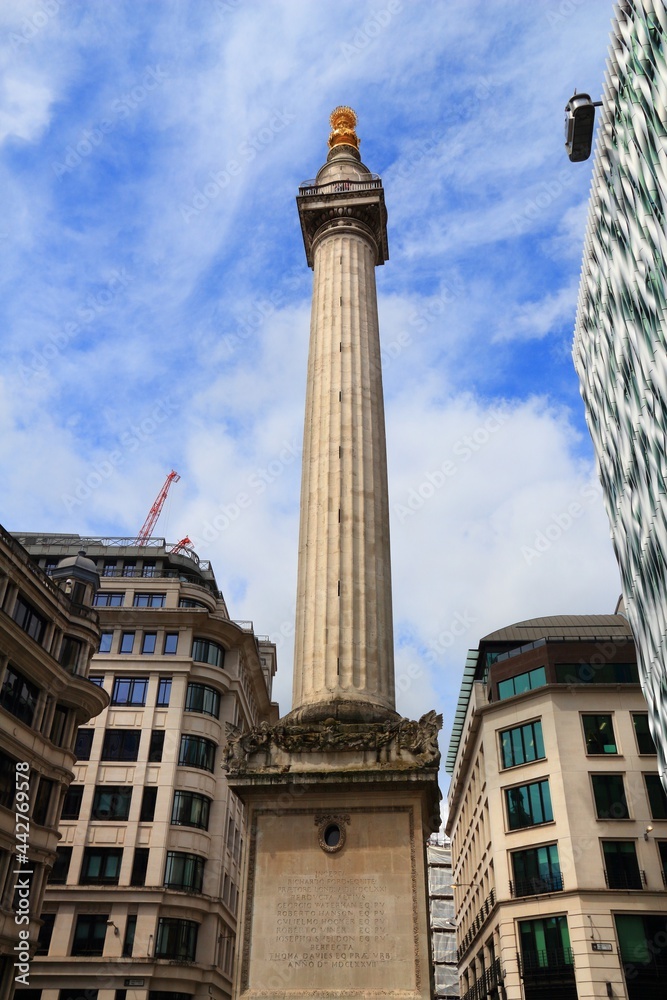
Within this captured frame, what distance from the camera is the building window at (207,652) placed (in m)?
56.0

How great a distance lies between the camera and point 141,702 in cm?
→ 5359

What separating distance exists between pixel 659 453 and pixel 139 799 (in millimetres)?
35386

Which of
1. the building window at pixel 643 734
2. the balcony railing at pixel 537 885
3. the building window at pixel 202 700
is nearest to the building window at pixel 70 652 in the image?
the building window at pixel 202 700

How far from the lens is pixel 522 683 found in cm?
4869

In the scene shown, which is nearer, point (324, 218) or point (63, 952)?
point (324, 218)

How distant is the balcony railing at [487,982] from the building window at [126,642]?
1142 inches

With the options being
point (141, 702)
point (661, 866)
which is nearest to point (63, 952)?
point (141, 702)

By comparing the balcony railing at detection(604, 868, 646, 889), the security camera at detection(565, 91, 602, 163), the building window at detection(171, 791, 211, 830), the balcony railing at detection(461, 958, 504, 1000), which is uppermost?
the security camera at detection(565, 91, 602, 163)

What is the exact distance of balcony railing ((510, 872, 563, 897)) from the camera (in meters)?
41.2

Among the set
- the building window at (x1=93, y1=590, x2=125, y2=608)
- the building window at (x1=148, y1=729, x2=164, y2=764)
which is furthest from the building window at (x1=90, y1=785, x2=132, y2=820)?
the building window at (x1=93, y1=590, x2=125, y2=608)

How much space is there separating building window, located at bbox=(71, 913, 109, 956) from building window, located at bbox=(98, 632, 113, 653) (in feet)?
52.9

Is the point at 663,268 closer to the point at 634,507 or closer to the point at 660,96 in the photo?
the point at 660,96

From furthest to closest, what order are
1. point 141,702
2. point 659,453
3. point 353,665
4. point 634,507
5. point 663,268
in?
point 141,702 → point 634,507 → point 659,453 → point 663,268 → point 353,665

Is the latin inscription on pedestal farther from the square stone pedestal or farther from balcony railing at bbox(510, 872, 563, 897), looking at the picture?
balcony railing at bbox(510, 872, 563, 897)
